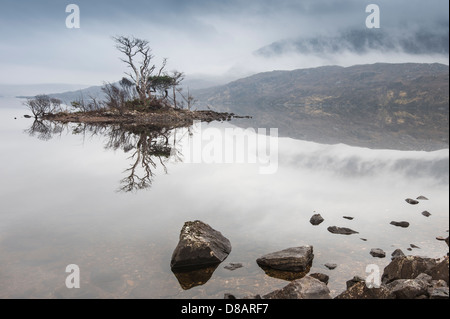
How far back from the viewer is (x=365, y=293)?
731 centimetres

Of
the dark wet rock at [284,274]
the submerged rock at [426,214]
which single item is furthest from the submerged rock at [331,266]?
the submerged rock at [426,214]

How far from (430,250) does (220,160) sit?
740 inches

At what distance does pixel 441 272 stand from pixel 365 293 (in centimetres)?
260

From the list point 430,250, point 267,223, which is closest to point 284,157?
point 267,223

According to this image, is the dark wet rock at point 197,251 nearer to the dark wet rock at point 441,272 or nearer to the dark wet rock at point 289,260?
the dark wet rock at point 289,260

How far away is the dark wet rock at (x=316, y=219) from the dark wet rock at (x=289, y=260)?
3485mm

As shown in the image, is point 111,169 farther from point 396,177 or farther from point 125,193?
point 396,177

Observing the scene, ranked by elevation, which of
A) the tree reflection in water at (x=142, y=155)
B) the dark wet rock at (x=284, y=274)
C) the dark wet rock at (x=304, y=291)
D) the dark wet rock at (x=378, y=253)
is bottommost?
the dark wet rock at (x=284, y=274)

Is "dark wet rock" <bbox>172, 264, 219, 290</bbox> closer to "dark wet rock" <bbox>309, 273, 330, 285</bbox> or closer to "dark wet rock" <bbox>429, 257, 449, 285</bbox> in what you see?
"dark wet rock" <bbox>309, 273, 330, 285</bbox>

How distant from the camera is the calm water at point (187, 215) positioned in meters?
9.29

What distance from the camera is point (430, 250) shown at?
11172 millimetres

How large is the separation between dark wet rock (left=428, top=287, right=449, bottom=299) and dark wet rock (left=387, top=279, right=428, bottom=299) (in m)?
0.16

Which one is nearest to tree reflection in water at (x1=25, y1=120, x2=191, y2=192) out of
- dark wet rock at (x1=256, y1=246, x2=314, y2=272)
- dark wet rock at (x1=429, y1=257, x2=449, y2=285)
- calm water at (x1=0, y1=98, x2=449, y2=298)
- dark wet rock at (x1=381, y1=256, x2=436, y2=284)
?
calm water at (x1=0, y1=98, x2=449, y2=298)

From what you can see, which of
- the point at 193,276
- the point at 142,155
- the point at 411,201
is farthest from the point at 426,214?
the point at 142,155
